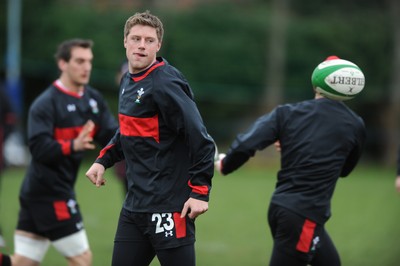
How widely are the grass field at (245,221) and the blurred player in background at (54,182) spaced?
184cm

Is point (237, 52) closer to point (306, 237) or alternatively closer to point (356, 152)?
point (356, 152)

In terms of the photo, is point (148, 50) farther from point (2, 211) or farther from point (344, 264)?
point (2, 211)

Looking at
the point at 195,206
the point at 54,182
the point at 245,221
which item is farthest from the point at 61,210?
the point at 245,221

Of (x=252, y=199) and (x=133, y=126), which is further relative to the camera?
(x=252, y=199)

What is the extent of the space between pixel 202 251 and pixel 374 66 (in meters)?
21.1

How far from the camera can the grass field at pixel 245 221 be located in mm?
9086

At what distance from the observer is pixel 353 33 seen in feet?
94.8

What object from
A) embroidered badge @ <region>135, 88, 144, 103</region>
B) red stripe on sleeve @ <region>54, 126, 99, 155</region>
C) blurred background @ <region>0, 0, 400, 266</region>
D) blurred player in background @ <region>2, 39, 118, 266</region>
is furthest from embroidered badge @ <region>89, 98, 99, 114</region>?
blurred background @ <region>0, 0, 400, 266</region>

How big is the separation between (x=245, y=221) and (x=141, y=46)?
26.1ft

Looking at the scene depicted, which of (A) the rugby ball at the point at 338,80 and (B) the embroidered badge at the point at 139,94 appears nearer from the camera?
(B) the embroidered badge at the point at 139,94

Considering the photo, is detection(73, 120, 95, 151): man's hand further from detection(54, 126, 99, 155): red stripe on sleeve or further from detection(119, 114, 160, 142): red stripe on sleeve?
detection(119, 114, 160, 142): red stripe on sleeve

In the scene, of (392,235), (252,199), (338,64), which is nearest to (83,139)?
(338,64)

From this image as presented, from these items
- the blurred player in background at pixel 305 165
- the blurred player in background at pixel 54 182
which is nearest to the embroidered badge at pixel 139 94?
the blurred player in background at pixel 305 165

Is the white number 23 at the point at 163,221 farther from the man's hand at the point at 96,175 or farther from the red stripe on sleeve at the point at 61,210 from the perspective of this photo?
the red stripe on sleeve at the point at 61,210
